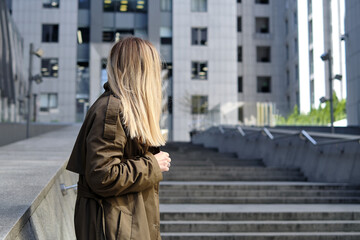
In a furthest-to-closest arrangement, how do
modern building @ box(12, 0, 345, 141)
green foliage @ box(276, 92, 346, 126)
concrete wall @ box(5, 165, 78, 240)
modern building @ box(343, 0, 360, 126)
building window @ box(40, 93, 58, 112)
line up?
1. modern building @ box(12, 0, 345, 141)
2. building window @ box(40, 93, 58, 112)
3. green foliage @ box(276, 92, 346, 126)
4. modern building @ box(343, 0, 360, 126)
5. concrete wall @ box(5, 165, 78, 240)

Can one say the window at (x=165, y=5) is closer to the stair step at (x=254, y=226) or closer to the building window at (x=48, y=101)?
the building window at (x=48, y=101)

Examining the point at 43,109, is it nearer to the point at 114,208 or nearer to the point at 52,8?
the point at 52,8

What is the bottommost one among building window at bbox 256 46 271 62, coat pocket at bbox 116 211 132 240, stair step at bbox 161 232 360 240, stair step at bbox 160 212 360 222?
stair step at bbox 161 232 360 240

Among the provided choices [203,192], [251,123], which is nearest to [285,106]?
[251,123]

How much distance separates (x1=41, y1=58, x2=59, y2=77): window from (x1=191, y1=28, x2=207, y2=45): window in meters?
→ 11.5

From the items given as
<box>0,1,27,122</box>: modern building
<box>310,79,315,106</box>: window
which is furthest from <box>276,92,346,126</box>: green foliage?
<box>0,1,27,122</box>: modern building

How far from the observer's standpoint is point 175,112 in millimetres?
36656

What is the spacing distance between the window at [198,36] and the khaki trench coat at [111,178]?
3618 centimetres

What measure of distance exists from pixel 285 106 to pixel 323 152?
11.9 metres

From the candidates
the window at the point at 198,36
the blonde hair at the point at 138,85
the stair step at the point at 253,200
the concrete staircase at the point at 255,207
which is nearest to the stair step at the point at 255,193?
the concrete staircase at the point at 255,207

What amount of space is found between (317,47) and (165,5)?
528 inches

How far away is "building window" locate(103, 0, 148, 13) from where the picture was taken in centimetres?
3753

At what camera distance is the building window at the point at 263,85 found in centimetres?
4422

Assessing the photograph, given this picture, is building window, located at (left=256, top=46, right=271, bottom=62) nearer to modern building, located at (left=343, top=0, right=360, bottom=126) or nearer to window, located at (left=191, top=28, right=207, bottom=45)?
window, located at (left=191, top=28, right=207, bottom=45)
